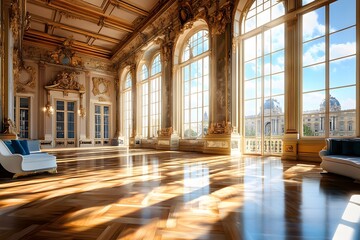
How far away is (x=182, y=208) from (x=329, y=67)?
17.5 feet

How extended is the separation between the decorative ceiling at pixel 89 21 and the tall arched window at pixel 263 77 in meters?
3.88

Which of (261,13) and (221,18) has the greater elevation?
(221,18)

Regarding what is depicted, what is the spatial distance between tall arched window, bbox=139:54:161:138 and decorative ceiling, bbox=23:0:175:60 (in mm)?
2081

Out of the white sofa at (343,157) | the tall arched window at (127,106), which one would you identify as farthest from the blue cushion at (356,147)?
the tall arched window at (127,106)

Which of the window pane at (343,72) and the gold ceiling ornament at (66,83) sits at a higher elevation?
the gold ceiling ornament at (66,83)

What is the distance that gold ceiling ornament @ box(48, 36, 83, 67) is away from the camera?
13016 mm

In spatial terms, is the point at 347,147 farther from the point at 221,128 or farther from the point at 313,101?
the point at 221,128

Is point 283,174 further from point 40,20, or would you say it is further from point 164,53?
point 40,20

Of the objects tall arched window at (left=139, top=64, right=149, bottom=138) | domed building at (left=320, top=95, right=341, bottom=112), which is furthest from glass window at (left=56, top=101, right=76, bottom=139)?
domed building at (left=320, top=95, right=341, bottom=112)

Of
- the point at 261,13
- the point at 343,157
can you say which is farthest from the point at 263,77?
the point at 343,157

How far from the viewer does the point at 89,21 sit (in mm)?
10641

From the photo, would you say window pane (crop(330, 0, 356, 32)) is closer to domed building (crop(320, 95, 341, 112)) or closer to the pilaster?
the pilaster

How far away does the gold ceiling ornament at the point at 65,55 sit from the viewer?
42.7 feet

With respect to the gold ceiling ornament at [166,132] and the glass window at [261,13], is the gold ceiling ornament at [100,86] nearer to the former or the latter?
the gold ceiling ornament at [166,132]
